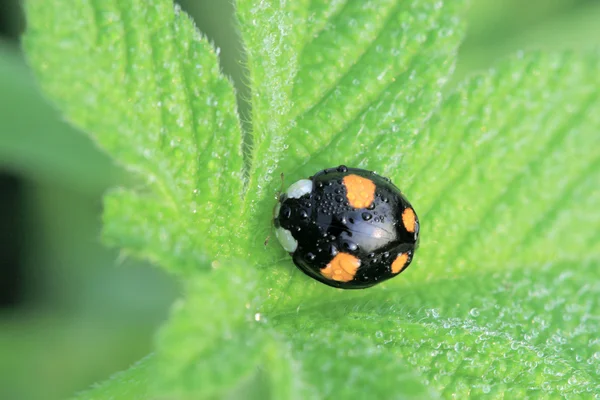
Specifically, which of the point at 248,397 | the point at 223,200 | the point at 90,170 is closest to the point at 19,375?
the point at 90,170

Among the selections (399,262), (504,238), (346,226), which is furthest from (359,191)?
(504,238)

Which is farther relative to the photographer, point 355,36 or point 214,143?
point 355,36

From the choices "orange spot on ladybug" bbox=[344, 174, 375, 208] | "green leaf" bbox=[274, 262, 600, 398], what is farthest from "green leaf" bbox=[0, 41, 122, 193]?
"green leaf" bbox=[274, 262, 600, 398]

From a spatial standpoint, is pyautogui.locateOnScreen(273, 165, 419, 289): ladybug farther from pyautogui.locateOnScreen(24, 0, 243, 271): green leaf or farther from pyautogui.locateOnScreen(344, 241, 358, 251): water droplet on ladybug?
pyautogui.locateOnScreen(24, 0, 243, 271): green leaf

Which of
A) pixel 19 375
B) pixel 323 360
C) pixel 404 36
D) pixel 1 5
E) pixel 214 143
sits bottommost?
pixel 19 375

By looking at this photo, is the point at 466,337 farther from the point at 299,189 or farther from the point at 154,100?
the point at 154,100

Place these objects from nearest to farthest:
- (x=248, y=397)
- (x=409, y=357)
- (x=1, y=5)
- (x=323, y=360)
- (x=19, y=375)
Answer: (x=323, y=360), (x=409, y=357), (x=248, y=397), (x=19, y=375), (x=1, y=5)

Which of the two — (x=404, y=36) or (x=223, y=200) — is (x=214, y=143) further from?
(x=404, y=36)

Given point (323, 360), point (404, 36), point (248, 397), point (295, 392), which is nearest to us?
point (295, 392)

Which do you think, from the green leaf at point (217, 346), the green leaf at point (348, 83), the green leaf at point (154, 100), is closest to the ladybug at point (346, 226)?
the green leaf at point (348, 83)
